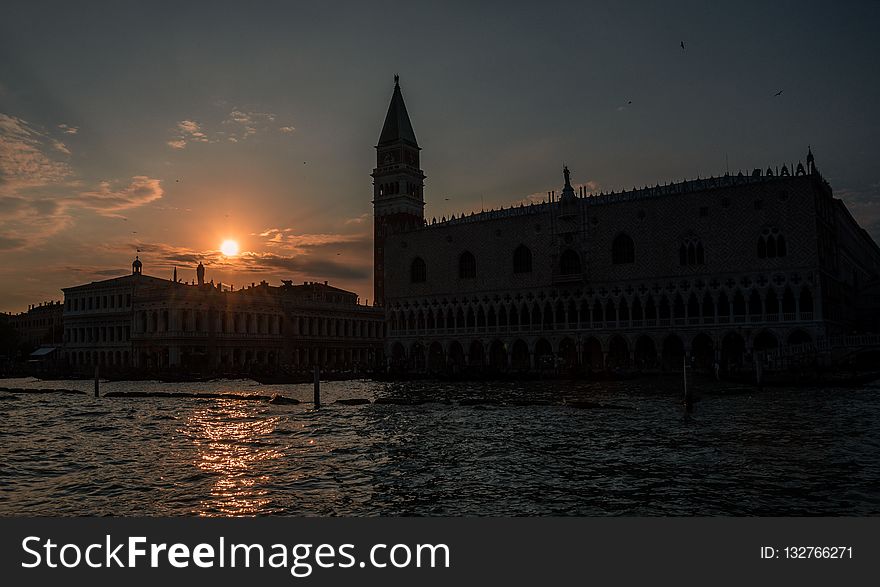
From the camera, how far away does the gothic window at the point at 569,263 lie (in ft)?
192

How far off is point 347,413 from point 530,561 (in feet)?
69.5

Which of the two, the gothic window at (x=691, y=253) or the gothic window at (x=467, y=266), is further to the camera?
the gothic window at (x=467, y=266)

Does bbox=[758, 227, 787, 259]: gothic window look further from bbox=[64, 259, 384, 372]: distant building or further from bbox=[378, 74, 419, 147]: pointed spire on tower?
bbox=[378, 74, 419, 147]: pointed spire on tower

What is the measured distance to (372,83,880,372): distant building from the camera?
49625 millimetres

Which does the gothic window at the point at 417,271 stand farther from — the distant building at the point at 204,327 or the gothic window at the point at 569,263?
the gothic window at the point at 569,263

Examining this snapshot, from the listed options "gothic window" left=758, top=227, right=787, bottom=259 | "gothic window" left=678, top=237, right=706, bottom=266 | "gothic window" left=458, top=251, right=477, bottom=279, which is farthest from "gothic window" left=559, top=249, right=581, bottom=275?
"gothic window" left=758, top=227, right=787, bottom=259

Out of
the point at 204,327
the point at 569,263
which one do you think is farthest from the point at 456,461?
the point at 204,327

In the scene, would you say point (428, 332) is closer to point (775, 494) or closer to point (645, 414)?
point (645, 414)

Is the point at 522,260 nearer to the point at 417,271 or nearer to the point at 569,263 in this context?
the point at 569,263

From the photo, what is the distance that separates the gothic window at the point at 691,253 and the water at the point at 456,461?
26.5m

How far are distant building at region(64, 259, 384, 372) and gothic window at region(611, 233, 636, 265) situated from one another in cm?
2932

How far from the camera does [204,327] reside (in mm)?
70938

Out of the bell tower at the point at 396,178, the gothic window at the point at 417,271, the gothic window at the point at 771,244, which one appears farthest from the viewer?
the bell tower at the point at 396,178

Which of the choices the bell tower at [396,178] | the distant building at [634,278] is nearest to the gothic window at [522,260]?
the distant building at [634,278]
